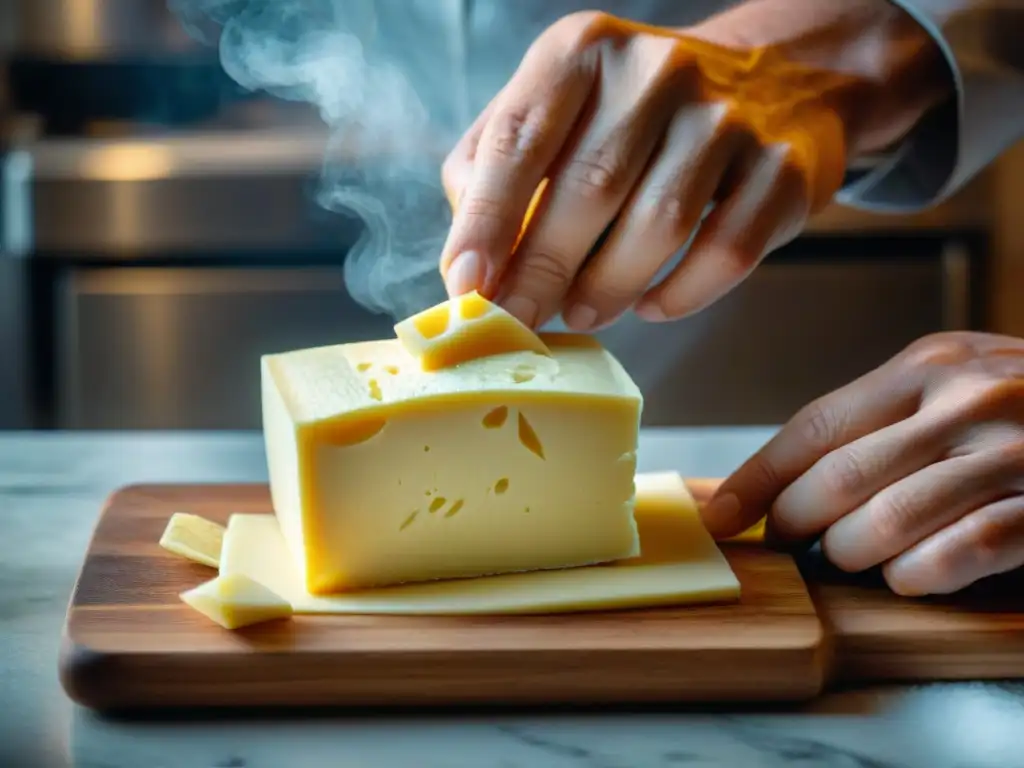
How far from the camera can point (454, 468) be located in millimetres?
1151

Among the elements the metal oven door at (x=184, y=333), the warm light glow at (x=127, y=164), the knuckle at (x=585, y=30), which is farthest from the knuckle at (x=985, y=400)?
the warm light glow at (x=127, y=164)

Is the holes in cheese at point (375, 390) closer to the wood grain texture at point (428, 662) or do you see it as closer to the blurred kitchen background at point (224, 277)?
the wood grain texture at point (428, 662)

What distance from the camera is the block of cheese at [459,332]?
1.19m

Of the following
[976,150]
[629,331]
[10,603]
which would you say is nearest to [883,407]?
[976,150]

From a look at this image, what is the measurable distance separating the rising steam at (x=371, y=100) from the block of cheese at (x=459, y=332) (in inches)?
18.8

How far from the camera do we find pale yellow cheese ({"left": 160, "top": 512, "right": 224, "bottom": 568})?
3.97ft

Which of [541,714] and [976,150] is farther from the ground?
[976,150]

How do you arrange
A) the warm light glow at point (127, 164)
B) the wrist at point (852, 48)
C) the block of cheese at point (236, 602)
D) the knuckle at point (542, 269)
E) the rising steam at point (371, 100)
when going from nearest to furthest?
the block of cheese at point (236, 602) < the knuckle at point (542, 269) < the wrist at point (852, 48) < the rising steam at point (371, 100) < the warm light glow at point (127, 164)

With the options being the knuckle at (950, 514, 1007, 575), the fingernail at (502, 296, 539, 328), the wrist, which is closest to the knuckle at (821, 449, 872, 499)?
the knuckle at (950, 514, 1007, 575)

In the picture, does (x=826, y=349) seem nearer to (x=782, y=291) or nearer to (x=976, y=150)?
(x=782, y=291)

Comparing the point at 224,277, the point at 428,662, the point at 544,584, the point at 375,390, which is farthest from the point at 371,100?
the point at 428,662

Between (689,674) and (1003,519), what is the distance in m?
0.30

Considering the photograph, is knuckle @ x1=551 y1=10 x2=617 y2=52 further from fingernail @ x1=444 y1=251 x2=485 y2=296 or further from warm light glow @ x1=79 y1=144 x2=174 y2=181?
warm light glow @ x1=79 y1=144 x2=174 y2=181

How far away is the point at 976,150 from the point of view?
161 centimetres
